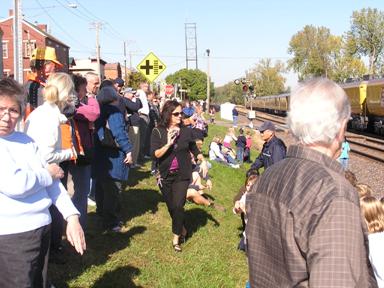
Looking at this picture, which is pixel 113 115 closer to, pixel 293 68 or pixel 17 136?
pixel 17 136

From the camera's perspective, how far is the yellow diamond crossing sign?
50.8ft

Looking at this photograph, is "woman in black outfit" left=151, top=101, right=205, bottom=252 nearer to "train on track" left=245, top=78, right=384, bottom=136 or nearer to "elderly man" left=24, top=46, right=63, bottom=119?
"elderly man" left=24, top=46, right=63, bottom=119

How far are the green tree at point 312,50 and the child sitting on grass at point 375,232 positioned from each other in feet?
278

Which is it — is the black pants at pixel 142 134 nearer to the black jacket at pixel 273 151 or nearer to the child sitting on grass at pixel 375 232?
the black jacket at pixel 273 151

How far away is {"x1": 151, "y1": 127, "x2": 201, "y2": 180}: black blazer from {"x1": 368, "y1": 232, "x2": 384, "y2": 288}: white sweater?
132 inches

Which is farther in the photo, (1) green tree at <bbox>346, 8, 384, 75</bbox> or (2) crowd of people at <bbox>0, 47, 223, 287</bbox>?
(1) green tree at <bbox>346, 8, 384, 75</bbox>

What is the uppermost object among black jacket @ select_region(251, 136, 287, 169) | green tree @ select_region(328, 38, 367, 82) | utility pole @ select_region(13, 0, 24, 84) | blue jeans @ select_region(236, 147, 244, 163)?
green tree @ select_region(328, 38, 367, 82)

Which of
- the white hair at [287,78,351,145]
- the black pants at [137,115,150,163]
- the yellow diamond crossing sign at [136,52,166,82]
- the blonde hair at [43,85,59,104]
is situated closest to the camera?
the white hair at [287,78,351,145]

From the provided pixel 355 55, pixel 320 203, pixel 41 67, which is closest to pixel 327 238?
pixel 320 203

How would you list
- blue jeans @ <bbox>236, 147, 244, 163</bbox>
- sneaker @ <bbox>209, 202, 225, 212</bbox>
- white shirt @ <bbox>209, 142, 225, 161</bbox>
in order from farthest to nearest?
blue jeans @ <bbox>236, 147, 244, 163</bbox>, white shirt @ <bbox>209, 142, 225, 161</bbox>, sneaker @ <bbox>209, 202, 225, 212</bbox>

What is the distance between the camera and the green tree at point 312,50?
87812mm

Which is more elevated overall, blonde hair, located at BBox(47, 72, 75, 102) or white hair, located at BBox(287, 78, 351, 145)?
blonde hair, located at BBox(47, 72, 75, 102)

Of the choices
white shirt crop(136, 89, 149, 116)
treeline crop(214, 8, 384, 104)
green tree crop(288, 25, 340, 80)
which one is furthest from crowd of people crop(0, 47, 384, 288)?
green tree crop(288, 25, 340, 80)

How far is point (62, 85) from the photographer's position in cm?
495
